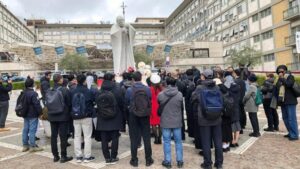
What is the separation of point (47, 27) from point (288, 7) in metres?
61.6

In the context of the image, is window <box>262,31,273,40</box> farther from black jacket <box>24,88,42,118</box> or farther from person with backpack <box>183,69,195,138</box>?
black jacket <box>24,88,42,118</box>

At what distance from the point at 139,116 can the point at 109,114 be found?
603 millimetres

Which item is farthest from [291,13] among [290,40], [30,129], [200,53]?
[30,129]

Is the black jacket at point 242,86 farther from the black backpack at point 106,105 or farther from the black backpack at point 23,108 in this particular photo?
the black backpack at point 23,108

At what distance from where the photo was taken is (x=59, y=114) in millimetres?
6062

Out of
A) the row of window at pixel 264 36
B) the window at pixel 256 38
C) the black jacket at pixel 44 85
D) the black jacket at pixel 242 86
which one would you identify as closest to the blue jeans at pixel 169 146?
the black jacket at pixel 242 86

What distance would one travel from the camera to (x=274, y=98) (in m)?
7.72

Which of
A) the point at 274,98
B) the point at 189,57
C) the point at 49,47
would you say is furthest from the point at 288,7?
the point at 49,47

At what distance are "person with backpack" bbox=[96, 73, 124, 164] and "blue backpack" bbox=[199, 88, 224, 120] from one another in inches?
68.7

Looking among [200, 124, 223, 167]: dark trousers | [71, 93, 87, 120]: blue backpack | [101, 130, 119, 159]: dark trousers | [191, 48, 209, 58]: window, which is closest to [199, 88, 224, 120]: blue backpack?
[200, 124, 223, 167]: dark trousers

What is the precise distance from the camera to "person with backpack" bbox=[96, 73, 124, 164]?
18.8 ft

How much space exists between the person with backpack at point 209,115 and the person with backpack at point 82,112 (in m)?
2.27

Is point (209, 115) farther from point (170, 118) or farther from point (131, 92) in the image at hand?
point (131, 92)

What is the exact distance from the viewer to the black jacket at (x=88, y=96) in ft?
19.5
